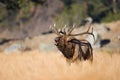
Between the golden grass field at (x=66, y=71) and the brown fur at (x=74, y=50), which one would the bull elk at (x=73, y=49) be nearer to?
the brown fur at (x=74, y=50)

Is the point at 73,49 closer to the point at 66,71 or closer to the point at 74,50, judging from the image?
the point at 74,50

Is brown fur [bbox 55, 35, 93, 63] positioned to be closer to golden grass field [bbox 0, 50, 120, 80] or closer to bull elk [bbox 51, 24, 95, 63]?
bull elk [bbox 51, 24, 95, 63]

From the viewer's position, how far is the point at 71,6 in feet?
190

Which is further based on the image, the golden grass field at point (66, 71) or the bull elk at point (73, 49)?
the bull elk at point (73, 49)

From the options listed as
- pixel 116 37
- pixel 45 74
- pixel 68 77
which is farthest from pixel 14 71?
pixel 116 37

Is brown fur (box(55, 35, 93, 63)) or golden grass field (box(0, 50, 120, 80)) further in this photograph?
brown fur (box(55, 35, 93, 63))

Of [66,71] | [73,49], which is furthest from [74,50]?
[66,71]

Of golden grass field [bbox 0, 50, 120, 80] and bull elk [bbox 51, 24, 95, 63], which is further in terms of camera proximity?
bull elk [bbox 51, 24, 95, 63]

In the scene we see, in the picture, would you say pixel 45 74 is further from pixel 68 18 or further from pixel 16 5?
pixel 68 18

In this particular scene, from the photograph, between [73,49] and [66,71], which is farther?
[73,49]

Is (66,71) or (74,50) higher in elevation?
(74,50)

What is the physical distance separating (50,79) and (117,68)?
6.69 ft

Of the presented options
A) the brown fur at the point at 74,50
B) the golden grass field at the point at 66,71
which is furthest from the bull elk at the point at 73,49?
the golden grass field at the point at 66,71

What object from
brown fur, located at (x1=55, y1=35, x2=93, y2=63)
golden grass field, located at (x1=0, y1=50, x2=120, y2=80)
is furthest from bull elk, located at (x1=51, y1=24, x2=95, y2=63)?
golden grass field, located at (x1=0, y1=50, x2=120, y2=80)
